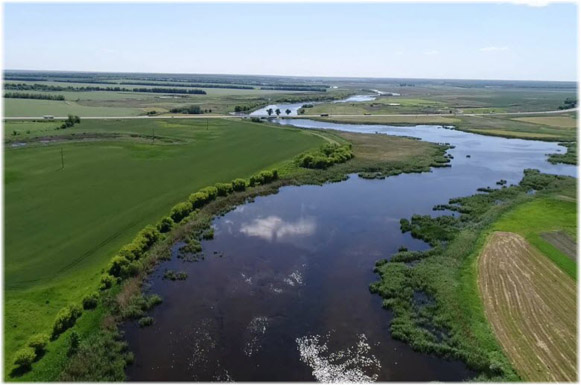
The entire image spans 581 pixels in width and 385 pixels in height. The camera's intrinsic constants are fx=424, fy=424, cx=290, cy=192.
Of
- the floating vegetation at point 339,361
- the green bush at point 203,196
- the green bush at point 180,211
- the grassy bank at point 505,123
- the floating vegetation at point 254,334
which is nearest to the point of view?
the floating vegetation at point 339,361

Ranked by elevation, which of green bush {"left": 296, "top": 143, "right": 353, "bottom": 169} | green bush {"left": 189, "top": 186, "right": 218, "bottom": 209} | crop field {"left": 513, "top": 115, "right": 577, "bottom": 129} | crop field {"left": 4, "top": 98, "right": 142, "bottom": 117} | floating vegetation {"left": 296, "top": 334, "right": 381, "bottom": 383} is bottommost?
floating vegetation {"left": 296, "top": 334, "right": 381, "bottom": 383}

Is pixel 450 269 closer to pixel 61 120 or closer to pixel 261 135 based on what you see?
pixel 261 135

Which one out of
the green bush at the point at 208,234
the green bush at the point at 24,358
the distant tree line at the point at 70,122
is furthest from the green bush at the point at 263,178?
the distant tree line at the point at 70,122

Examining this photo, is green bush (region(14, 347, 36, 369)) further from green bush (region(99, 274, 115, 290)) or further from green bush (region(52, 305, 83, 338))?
green bush (region(99, 274, 115, 290))

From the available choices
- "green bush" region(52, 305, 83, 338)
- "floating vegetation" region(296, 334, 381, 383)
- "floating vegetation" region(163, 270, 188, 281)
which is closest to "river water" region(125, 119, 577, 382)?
"floating vegetation" region(296, 334, 381, 383)

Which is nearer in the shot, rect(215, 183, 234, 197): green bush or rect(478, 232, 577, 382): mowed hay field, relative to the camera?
rect(478, 232, 577, 382): mowed hay field

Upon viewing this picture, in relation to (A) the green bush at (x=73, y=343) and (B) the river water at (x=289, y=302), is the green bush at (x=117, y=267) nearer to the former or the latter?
(B) the river water at (x=289, y=302)

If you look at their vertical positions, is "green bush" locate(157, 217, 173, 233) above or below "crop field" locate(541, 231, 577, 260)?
above
